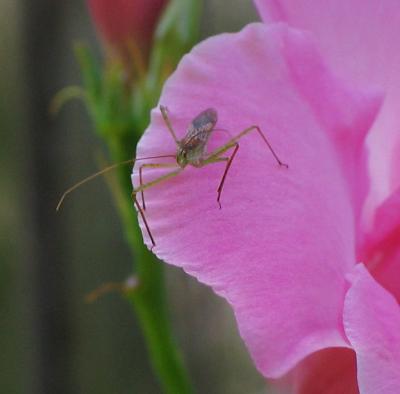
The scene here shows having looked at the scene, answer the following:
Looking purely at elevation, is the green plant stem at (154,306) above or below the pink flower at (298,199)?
below

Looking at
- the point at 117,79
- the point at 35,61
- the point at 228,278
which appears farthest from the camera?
the point at 35,61

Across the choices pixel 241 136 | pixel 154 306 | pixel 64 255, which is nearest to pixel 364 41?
pixel 241 136

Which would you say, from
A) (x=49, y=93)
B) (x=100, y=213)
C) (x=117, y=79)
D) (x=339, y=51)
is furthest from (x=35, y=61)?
(x=339, y=51)

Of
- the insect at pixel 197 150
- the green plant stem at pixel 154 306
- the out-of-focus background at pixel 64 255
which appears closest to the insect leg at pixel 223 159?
the insect at pixel 197 150

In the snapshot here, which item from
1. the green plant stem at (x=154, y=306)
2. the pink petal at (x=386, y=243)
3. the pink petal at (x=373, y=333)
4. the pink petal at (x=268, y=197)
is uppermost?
the pink petal at (x=268, y=197)

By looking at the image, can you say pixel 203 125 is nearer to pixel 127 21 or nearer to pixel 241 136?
pixel 241 136

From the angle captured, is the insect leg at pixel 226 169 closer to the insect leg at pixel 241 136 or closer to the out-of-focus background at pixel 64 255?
the insect leg at pixel 241 136

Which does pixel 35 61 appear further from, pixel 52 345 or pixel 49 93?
pixel 52 345

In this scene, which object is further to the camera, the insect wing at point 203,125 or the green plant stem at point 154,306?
the green plant stem at point 154,306
